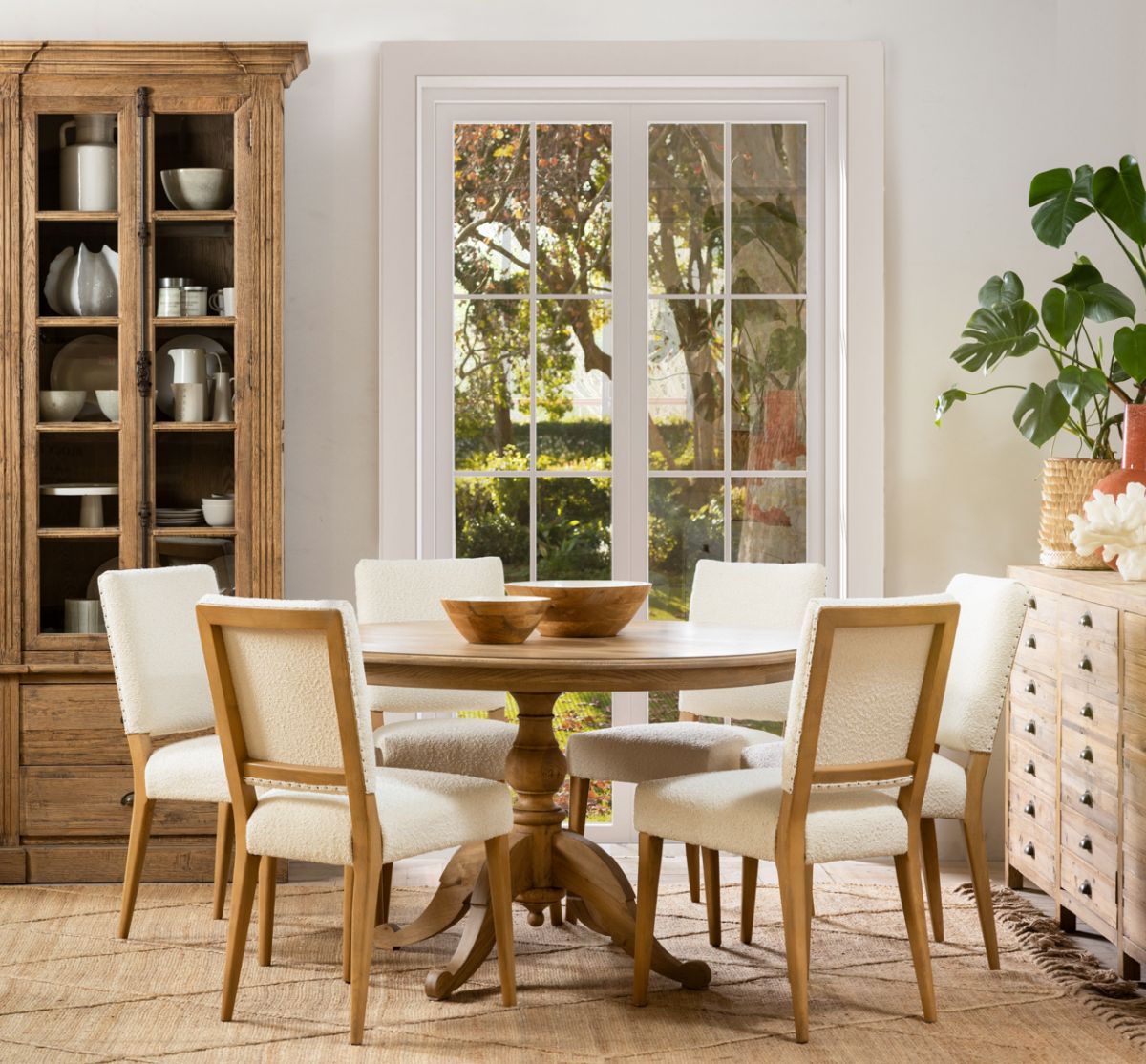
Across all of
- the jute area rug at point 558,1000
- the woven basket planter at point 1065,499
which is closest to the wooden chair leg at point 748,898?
the jute area rug at point 558,1000

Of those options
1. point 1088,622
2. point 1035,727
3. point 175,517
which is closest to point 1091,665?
point 1088,622

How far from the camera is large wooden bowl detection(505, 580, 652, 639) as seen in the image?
2893mm

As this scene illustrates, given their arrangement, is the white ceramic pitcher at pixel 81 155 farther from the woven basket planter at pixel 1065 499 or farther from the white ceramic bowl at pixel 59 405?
the woven basket planter at pixel 1065 499

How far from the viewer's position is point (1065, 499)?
3.52 m

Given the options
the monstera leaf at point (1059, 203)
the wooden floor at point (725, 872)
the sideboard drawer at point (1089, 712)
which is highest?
the monstera leaf at point (1059, 203)

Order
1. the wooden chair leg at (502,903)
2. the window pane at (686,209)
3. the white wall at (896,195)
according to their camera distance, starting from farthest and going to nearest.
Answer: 1. the window pane at (686,209)
2. the white wall at (896,195)
3. the wooden chair leg at (502,903)

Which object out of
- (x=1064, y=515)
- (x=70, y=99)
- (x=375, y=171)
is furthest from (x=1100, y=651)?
(x=70, y=99)

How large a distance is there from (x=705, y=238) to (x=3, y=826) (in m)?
2.64

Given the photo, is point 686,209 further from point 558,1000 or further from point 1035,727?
point 558,1000

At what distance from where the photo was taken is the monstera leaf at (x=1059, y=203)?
347cm

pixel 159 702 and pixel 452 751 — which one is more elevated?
pixel 159 702

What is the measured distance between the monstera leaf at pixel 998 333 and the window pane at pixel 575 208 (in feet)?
3.70

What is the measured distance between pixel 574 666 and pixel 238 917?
0.80 meters

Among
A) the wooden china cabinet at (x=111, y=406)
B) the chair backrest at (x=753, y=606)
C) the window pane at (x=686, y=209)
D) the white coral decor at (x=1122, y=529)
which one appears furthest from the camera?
the window pane at (x=686, y=209)
